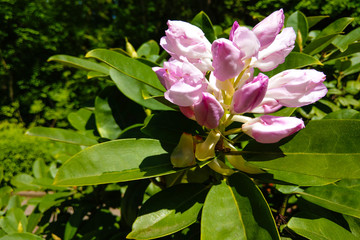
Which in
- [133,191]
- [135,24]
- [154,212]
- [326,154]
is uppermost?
[326,154]

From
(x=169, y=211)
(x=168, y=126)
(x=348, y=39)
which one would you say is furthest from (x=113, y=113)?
(x=348, y=39)

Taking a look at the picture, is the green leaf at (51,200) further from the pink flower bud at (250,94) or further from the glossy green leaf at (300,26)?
the glossy green leaf at (300,26)

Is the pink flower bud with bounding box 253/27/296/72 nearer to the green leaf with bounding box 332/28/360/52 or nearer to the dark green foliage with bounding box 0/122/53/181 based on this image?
the green leaf with bounding box 332/28/360/52

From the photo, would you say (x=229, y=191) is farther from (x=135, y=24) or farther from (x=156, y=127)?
(x=135, y=24)

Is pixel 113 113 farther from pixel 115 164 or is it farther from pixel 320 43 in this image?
pixel 320 43

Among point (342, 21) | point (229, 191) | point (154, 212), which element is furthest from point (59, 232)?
point (342, 21)

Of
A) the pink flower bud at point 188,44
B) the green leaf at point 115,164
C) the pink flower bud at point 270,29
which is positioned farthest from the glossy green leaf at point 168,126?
the pink flower bud at point 270,29

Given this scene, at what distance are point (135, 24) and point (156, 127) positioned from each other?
6.80 metres

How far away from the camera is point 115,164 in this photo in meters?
0.58

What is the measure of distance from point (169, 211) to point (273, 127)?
289 mm

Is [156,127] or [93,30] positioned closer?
[156,127]

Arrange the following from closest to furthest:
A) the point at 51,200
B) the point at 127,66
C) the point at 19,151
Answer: the point at 127,66
the point at 51,200
the point at 19,151

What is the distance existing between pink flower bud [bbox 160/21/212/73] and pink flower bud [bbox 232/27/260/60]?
0.08m

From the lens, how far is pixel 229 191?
570mm
